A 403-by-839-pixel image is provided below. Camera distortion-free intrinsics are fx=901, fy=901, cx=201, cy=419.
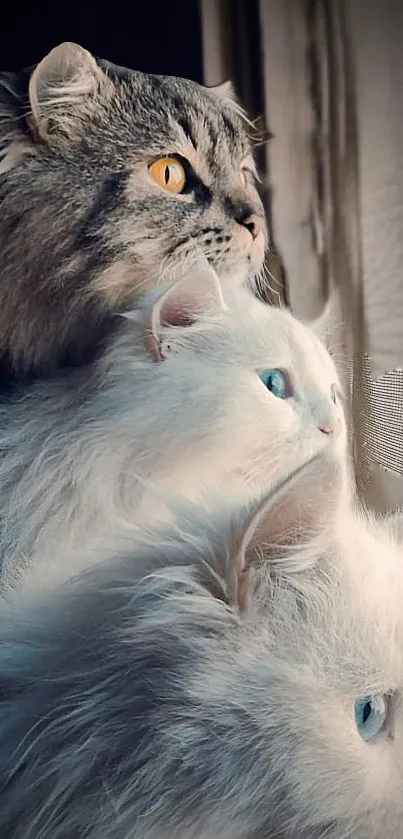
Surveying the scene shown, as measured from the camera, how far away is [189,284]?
0.92 metres

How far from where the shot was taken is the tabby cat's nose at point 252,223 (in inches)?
37.6

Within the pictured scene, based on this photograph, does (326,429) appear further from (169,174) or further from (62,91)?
(62,91)

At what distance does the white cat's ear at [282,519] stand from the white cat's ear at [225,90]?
1.32 ft

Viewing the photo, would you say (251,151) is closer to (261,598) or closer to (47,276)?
(47,276)

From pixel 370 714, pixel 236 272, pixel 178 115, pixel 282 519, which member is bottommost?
pixel 370 714

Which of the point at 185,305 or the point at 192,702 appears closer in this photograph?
the point at 192,702

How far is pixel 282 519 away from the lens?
0.84 metres

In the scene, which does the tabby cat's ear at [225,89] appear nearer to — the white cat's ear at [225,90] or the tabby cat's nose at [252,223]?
the white cat's ear at [225,90]

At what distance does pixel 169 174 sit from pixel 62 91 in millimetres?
130

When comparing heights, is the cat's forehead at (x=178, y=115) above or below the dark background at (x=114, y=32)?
below

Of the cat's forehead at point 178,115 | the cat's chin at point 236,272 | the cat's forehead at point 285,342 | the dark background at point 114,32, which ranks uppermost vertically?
the dark background at point 114,32

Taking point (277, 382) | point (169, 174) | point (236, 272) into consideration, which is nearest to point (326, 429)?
point (277, 382)

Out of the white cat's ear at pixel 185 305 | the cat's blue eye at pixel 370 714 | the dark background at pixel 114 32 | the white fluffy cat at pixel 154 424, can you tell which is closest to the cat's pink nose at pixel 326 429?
the white fluffy cat at pixel 154 424

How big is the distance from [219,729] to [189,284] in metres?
0.43
